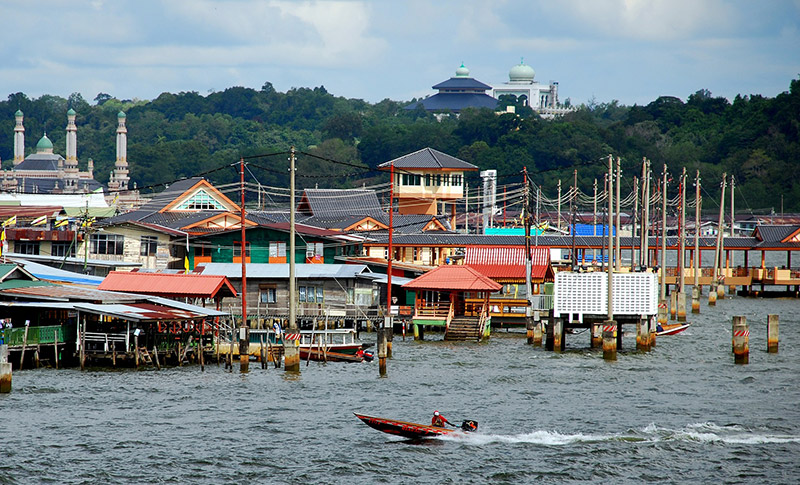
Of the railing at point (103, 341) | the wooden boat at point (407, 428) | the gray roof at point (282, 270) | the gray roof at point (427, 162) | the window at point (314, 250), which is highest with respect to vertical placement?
the gray roof at point (427, 162)

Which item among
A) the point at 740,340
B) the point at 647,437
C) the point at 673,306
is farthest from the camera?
the point at 673,306

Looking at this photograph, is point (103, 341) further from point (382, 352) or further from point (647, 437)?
point (647, 437)

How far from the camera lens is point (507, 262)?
80.1 meters

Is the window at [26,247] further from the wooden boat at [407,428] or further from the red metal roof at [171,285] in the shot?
the wooden boat at [407,428]

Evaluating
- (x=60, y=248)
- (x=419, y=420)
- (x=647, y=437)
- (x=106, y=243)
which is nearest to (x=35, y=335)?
(x=419, y=420)

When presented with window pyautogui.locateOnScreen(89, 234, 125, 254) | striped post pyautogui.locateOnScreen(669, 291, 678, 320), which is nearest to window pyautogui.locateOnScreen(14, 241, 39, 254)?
window pyautogui.locateOnScreen(89, 234, 125, 254)

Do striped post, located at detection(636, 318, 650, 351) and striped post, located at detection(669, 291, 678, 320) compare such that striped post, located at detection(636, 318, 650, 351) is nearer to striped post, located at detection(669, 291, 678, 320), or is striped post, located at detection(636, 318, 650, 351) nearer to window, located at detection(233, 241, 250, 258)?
striped post, located at detection(669, 291, 678, 320)

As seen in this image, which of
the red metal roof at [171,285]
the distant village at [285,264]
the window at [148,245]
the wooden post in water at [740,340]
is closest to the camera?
the distant village at [285,264]

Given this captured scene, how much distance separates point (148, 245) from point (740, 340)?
45.8m

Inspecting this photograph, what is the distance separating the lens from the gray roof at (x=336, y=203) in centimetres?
11119

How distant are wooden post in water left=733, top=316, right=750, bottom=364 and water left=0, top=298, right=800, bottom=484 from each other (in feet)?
2.36

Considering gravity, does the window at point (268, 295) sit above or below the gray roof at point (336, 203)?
below

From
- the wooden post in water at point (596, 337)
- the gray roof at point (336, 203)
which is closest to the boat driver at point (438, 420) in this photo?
the wooden post in water at point (596, 337)

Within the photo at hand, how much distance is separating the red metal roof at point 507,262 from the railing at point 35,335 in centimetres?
2928
